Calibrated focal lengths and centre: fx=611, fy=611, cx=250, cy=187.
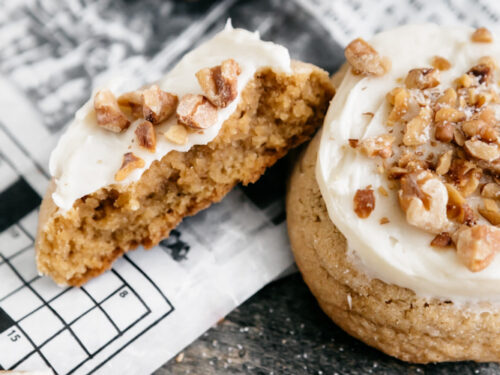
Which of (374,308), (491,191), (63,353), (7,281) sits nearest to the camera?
(491,191)

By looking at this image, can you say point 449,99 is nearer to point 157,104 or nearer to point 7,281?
point 157,104

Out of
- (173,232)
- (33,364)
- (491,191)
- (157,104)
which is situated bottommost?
(491,191)

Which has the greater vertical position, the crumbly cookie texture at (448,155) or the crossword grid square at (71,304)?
the crossword grid square at (71,304)

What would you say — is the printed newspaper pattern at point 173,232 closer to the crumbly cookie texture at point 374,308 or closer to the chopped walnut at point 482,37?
the crumbly cookie texture at point 374,308

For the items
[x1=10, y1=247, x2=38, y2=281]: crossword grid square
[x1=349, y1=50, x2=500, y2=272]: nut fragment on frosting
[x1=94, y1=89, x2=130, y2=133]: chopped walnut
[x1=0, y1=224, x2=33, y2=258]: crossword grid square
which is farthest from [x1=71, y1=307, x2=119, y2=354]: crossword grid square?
[x1=349, y1=50, x2=500, y2=272]: nut fragment on frosting

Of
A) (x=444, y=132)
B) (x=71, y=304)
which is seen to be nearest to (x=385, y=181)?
(x=444, y=132)

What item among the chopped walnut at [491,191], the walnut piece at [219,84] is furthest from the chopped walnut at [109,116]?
the chopped walnut at [491,191]

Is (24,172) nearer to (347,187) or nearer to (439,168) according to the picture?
(347,187)

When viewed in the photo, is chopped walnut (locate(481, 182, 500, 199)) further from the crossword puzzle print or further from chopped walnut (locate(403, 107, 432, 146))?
the crossword puzzle print
